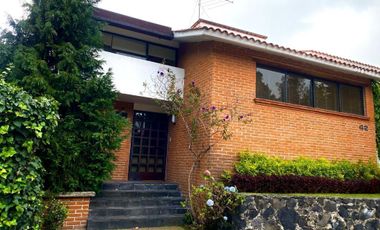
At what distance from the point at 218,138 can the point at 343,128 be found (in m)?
5.03

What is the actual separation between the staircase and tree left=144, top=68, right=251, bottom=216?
2.28 feet

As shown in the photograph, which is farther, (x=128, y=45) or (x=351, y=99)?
(x=351, y=99)

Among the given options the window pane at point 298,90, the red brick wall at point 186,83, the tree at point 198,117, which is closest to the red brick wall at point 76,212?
the tree at point 198,117

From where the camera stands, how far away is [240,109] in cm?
841

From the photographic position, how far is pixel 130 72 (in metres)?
8.70

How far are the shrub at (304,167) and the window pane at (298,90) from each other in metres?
1.99

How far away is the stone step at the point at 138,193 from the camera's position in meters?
7.51

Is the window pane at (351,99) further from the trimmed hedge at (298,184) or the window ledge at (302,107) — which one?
the trimmed hedge at (298,184)

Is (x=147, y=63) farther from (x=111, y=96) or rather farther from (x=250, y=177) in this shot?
(x=250, y=177)

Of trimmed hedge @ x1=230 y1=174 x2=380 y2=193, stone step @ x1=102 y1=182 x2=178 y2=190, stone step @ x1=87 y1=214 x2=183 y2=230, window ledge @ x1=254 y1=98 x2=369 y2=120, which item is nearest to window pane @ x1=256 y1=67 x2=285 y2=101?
window ledge @ x1=254 y1=98 x2=369 y2=120

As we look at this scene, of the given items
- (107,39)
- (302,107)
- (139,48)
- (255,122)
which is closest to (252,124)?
(255,122)

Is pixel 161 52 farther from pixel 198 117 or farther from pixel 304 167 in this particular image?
pixel 304 167

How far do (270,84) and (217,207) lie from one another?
456cm

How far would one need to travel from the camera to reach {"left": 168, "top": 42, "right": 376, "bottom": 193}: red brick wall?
8242 millimetres
